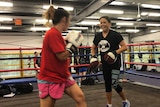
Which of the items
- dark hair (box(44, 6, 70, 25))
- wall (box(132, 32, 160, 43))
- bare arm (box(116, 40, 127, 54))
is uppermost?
wall (box(132, 32, 160, 43))

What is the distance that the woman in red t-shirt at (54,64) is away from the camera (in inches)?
54.0

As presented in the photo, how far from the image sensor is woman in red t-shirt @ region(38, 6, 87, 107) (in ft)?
4.50

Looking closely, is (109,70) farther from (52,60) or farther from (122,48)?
(52,60)

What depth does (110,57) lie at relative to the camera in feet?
7.18

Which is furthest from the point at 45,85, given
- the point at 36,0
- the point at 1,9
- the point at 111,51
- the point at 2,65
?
the point at 2,65

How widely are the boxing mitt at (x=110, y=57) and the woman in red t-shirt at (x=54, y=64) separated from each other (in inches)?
32.7

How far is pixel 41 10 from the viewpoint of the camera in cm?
580

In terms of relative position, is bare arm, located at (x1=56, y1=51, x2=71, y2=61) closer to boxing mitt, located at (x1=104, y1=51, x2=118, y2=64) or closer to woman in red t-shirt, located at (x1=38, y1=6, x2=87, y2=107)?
woman in red t-shirt, located at (x1=38, y1=6, x2=87, y2=107)

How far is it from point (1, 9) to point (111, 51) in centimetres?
433

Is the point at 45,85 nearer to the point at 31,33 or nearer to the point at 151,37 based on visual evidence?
the point at 31,33

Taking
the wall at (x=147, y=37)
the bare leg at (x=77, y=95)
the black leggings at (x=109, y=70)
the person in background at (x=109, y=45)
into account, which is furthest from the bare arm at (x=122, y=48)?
the wall at (x=147, y=37)

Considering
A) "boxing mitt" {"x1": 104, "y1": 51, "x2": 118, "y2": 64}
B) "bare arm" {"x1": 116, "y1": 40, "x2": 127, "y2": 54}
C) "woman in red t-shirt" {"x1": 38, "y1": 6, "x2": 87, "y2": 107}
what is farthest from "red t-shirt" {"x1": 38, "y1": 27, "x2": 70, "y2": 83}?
"bare arm" {"x1": 116, "y1": 40, "x2": 127, "y2": 54}

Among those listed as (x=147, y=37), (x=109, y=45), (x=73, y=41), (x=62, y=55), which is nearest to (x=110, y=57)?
(x=109, y=45)

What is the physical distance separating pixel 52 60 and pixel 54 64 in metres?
0.03
